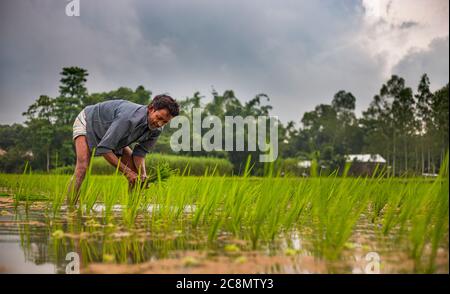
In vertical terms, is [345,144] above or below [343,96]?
below

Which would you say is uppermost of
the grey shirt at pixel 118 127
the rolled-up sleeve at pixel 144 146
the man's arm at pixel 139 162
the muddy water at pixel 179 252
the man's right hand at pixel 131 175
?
the grey shirt at pixel 118 127

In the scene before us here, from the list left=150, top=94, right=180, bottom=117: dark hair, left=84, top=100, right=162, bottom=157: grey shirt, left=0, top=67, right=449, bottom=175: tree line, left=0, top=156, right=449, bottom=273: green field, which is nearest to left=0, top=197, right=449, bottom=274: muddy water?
left=0, top=156, right=449, bottom=273: green field

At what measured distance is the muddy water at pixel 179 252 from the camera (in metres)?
1.73

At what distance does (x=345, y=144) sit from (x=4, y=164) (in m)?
30.9

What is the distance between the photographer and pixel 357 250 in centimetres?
208

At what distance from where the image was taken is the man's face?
3516 mm

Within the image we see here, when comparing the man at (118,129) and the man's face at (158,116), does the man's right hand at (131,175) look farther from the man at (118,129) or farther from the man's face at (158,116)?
the man's face at (158,116)

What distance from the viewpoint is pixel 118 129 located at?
136 inches

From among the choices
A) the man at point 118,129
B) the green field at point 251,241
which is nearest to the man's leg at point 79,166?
the man at point 118,129

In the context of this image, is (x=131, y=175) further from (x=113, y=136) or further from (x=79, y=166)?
(x=79, y=166)

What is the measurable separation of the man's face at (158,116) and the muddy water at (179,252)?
1.13 m

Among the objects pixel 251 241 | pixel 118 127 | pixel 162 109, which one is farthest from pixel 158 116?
pixel 251 241
